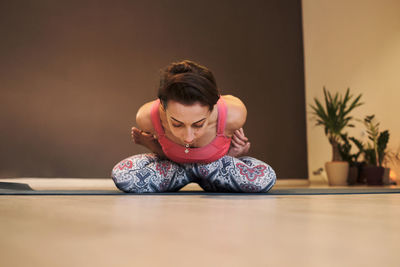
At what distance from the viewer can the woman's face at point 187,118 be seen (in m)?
1.54

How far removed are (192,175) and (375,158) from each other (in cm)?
305

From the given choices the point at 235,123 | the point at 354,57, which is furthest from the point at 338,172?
the point at 235,123

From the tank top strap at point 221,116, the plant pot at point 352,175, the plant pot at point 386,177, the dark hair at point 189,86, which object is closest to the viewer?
the dark hair at point 189,86

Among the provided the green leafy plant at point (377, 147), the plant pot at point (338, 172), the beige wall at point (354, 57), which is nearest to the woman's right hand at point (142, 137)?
the plant pot at point (338, 172)

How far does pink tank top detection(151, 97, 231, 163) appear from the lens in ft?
6.05

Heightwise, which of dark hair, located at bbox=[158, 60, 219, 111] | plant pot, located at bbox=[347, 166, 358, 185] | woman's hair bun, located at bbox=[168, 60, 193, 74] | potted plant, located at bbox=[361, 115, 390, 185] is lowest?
plant pot, located at bbox=[347, 166, 358, 185]

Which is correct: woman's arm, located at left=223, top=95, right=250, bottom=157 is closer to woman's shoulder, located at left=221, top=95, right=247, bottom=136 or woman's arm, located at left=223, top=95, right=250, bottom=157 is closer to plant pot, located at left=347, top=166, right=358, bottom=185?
woman's shoulder, located at left=221, top=95, right=247, bottom=136

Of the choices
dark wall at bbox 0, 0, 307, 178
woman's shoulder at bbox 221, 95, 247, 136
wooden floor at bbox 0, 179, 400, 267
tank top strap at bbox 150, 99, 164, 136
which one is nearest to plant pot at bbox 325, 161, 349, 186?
dark wall at bbox 0, 0, 307, 178

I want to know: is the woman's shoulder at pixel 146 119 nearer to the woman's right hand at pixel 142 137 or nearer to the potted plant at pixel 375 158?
the woman's right hand at pixel 142 137

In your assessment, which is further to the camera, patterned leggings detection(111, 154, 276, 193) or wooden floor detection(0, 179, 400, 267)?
patterned leggings detection(111, 154, 276, 193)

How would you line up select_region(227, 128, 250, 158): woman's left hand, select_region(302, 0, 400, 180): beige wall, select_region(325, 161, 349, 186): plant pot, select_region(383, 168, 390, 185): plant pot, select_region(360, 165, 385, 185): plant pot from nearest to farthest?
1. select_region(227, 128, 250, 158): woman's left hand
2. select_region(360, 165, 385, 185): plant pot
3. select_region(383, 168, 390, 185): plant pot
4. select_region(325, 161, 349, 186): plant pot
5. select_region(302, 0, 400, 180): beige wall

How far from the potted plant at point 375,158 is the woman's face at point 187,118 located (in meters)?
2.99

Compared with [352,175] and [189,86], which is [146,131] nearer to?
[189,86]

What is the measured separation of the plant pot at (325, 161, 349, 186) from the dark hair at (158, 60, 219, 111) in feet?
9.83
